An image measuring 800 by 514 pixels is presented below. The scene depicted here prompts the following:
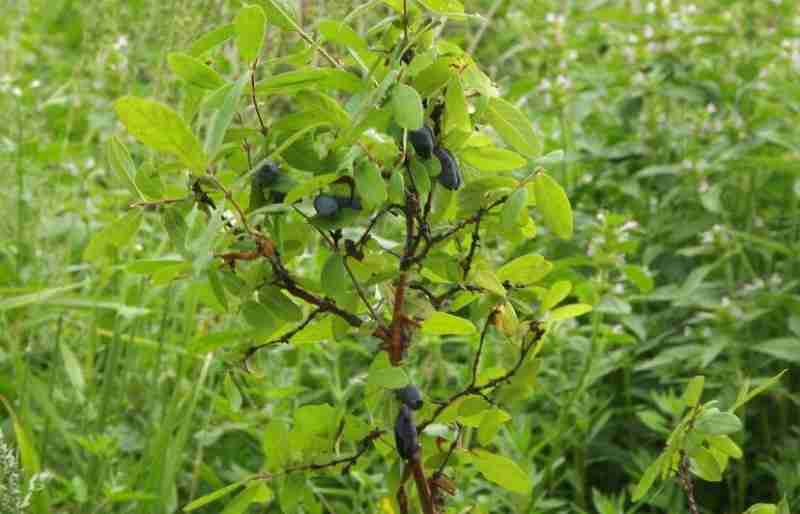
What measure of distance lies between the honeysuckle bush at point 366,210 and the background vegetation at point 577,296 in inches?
20.5

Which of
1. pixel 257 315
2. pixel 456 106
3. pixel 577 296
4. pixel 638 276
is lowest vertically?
pixel 577 296

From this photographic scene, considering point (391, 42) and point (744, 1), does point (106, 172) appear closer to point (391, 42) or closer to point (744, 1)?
point (744, 1)

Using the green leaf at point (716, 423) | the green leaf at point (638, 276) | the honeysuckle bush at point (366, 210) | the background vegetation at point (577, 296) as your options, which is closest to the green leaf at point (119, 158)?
the honeysuckle bush at point (366, 210)

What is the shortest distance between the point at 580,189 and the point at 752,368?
2.19ft

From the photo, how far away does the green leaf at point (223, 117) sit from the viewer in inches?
45.2

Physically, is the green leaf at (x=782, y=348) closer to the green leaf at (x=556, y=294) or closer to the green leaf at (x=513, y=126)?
the green leaf at (x=556, y=294)

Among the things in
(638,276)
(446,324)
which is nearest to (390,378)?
(446,324)

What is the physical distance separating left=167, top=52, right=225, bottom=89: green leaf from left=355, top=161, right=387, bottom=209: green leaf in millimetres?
156

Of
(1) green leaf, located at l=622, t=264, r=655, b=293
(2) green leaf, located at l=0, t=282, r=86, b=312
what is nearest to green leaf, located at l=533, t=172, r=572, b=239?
(1) green leaf, located at l=622, t=264, r=655, b=293

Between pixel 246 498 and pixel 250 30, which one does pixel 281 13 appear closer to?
pixel 250 30

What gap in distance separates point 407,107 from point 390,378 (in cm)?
29

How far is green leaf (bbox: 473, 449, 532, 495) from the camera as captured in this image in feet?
4.76

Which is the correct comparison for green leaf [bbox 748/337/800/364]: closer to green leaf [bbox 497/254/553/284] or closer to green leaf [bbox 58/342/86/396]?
green leaf [bbox 497/254/553/284]

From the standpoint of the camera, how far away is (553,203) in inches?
52.0
